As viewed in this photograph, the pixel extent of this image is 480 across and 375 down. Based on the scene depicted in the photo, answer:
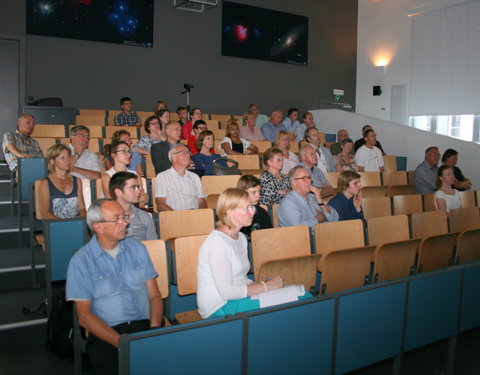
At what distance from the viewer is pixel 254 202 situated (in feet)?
10.7

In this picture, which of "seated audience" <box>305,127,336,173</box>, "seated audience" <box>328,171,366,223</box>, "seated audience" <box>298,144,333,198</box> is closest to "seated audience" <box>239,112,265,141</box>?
"seated audience" <box>305,127,336,173</box>

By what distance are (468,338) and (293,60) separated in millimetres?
8606

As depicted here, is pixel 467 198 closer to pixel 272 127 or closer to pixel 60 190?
pixel 272 127

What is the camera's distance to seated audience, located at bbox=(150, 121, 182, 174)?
5047 millimetres

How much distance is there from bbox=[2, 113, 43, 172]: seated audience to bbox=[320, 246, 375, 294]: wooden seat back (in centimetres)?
360

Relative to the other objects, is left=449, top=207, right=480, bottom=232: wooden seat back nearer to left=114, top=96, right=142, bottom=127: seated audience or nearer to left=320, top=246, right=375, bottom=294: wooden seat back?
left=320, top=246, right=375, bottom=294: wooden seat back

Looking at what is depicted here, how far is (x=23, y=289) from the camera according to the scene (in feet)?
11.9

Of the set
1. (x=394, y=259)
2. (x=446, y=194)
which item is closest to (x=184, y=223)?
(x=394, y=259)

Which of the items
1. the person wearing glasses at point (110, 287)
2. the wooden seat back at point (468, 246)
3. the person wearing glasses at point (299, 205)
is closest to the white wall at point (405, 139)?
the wooden seat back at point (468, 246)

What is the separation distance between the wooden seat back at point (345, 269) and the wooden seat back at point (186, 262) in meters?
0.78

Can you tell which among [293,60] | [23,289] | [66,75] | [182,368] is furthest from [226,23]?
[182,368]

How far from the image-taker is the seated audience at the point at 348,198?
4051 millimetres

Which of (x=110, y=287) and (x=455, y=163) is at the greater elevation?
(x=455, y=163)

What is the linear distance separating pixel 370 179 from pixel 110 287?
14.5 ft
